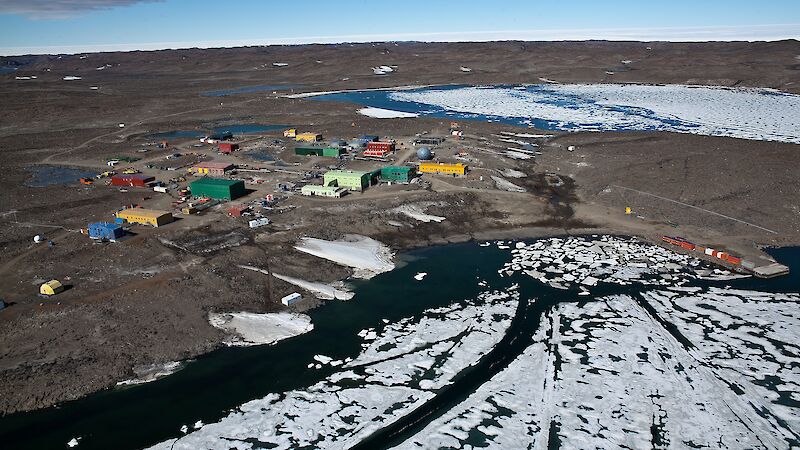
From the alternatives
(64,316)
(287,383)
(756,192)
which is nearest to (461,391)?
(287,383)

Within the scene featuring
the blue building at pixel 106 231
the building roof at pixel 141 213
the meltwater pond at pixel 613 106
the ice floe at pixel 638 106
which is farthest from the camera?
the meltwater pond at pixel 613 106

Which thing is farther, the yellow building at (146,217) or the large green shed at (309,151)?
the large green shed at (309,151)

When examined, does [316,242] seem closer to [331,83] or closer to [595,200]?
[595,200]

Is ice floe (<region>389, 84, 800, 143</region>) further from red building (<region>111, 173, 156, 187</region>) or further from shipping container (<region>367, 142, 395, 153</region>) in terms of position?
red building (<region>111, 173, 156, 187</region>)

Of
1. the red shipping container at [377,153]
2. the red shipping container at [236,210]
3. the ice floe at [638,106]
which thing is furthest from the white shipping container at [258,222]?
the ice floe at [638,106]

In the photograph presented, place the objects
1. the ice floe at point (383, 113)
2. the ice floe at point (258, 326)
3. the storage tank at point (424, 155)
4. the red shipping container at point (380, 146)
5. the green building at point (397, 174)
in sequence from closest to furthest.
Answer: the ice floe at point (258, 326) → the green building at point (397, 174) → the storage tank at point (424, 155) → the red shipping container at point (380, 146) → the ice floe at point (383, 113)

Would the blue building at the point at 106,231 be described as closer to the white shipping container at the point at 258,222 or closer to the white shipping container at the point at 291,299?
the white shipping container at the point at 258,222
